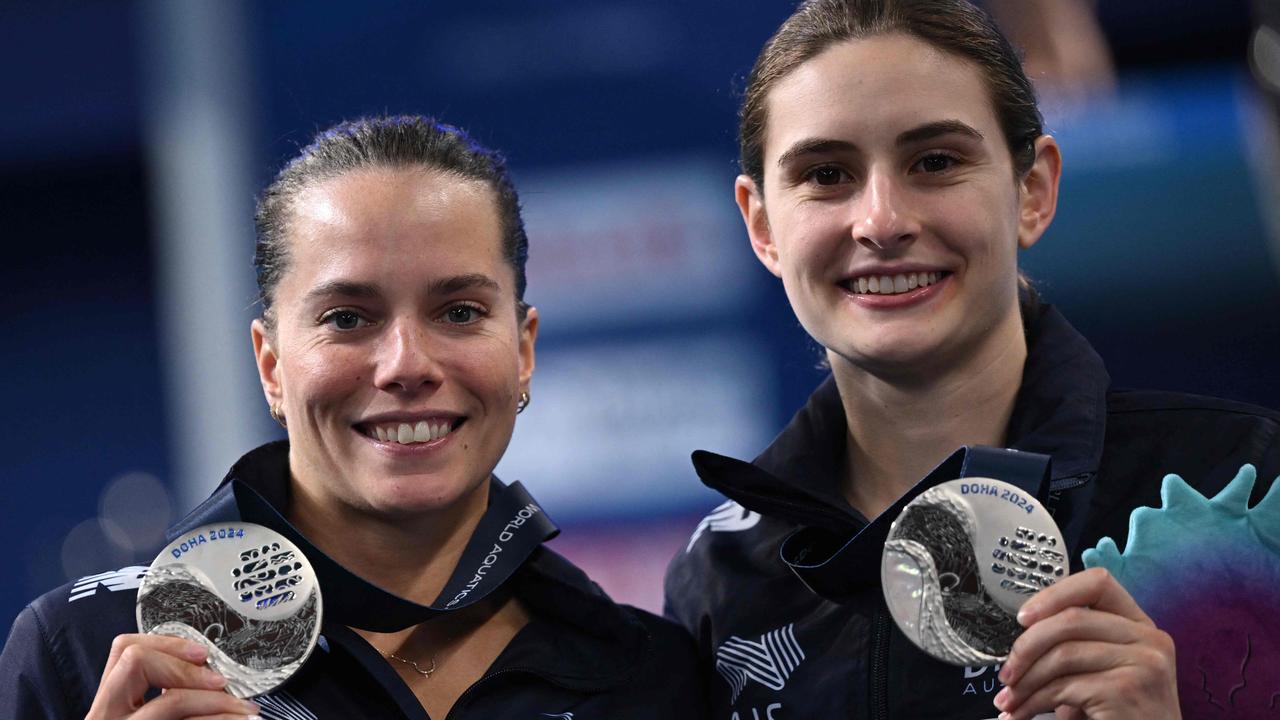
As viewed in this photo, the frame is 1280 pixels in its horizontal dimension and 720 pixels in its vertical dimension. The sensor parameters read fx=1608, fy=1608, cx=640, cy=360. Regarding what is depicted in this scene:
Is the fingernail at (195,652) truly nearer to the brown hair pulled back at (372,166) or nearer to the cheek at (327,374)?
the cheek at (327,374)

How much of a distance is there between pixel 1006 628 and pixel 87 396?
586 centimetres

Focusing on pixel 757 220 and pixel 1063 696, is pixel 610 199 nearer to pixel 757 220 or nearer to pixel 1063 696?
pixel 757 220

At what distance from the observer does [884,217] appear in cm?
203

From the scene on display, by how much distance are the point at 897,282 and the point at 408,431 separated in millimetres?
655

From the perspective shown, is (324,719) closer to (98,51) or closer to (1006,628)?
(1006,628)

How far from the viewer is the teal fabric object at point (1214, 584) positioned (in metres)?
1.82

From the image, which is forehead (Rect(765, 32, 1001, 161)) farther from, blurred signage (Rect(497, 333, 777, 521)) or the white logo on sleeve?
blurred signage (Rect(497, 333, 777, 521))

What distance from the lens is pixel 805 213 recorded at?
2.11m

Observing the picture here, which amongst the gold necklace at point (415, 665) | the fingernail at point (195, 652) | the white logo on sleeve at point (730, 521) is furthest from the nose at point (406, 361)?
the white logo on sleeve at point (730, 521)

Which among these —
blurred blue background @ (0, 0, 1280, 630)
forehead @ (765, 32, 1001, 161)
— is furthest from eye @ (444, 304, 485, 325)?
blurred blue background @ (0, 0, 1280, 630)

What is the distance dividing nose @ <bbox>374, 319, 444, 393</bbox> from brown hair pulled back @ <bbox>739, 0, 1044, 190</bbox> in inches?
22.3

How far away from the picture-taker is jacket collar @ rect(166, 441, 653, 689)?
196 centimetres

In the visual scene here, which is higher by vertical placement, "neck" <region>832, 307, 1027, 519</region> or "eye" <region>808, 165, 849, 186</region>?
"eye" <region>808, 165, 849, 186</region>

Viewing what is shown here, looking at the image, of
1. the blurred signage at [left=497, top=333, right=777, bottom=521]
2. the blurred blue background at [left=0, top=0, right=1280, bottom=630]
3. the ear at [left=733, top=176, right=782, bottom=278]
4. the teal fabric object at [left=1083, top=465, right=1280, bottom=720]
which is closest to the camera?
the teal fabric object at [left=1083, top=465, right=1280, bottom=720]
